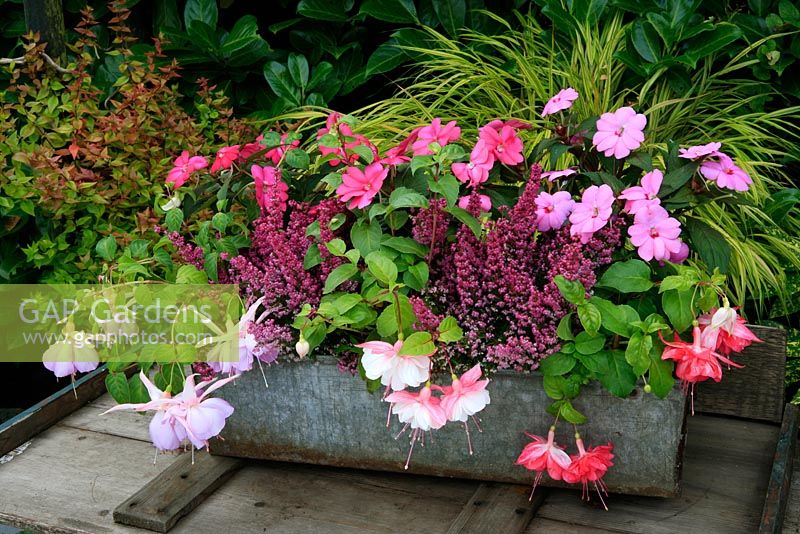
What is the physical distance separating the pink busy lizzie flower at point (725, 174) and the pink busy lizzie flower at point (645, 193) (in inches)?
3.5

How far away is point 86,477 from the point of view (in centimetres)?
127

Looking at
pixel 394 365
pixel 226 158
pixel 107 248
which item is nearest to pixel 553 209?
pixel 394 365

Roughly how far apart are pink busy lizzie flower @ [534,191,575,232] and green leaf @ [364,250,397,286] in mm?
212

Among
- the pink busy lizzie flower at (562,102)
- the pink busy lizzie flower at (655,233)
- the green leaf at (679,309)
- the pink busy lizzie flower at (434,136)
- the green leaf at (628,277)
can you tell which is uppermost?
the pink busy lizzie flower at (562,102)

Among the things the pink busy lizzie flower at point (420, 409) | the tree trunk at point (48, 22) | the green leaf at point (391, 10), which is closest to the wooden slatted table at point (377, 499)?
the pink busy lizzie flower at point (420, 409)

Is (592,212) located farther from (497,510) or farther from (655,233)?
(497,510)

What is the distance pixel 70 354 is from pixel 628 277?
73 centimetres

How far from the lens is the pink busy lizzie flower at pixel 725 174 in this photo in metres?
1.16

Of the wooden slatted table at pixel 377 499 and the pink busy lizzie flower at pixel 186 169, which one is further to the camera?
the pink busy lizzie flower at pixel 186 169

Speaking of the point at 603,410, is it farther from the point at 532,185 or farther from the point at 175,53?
the point at 175,53

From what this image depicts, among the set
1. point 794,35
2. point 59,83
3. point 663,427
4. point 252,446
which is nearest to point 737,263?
point 794,35

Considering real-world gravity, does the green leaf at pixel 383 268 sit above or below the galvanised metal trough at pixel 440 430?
above

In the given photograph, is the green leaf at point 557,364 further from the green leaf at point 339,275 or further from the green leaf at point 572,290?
the green leaf at point 339,275

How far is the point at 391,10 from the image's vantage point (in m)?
2.41
